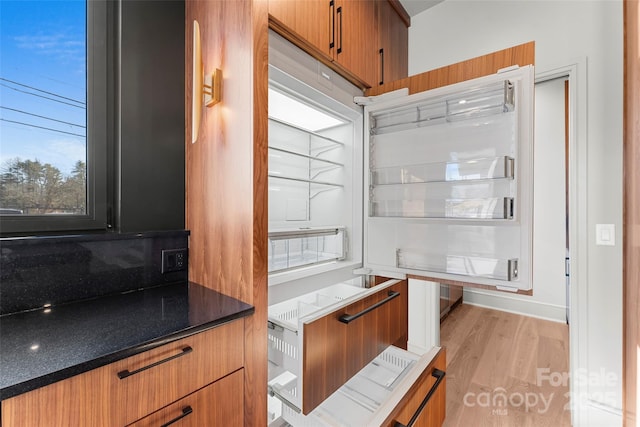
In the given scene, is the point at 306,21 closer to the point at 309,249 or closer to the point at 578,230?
the point at 309,249

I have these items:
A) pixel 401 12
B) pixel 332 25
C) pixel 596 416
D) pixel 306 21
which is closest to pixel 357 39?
pixel 332 25

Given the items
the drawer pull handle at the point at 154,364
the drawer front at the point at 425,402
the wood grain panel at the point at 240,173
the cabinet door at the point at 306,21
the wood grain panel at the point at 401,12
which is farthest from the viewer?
the wood grain panel at the point at 401,12

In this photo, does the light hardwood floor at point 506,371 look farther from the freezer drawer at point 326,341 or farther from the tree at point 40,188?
the tree at point 40,188

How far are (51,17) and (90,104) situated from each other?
13.0 inches

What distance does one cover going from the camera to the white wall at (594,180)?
1.48 metres

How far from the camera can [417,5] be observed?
200cm

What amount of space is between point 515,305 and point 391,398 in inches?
120

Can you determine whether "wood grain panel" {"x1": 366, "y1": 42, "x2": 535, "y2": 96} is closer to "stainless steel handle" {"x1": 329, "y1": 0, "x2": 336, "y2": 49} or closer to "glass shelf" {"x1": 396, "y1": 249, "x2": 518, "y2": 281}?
"stainless steel handle" {"x1": 329, "y1": 0, "x2": 336, "y2": 49}

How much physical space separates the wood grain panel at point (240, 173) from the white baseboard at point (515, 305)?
10.5 feet

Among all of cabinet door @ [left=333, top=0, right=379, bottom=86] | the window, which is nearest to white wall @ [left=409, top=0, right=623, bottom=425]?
cabinet door @ [left=333, top=0, right=379, bottom=86]

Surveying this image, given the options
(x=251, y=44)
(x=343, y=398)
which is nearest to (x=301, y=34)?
(x=251, y=44)

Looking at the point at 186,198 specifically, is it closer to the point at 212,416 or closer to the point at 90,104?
the point at 90,104

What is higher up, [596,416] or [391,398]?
[391,398]

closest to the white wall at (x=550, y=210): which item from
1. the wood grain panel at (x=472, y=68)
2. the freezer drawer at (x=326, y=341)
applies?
the wood grain panel at (x=472, y=68)
